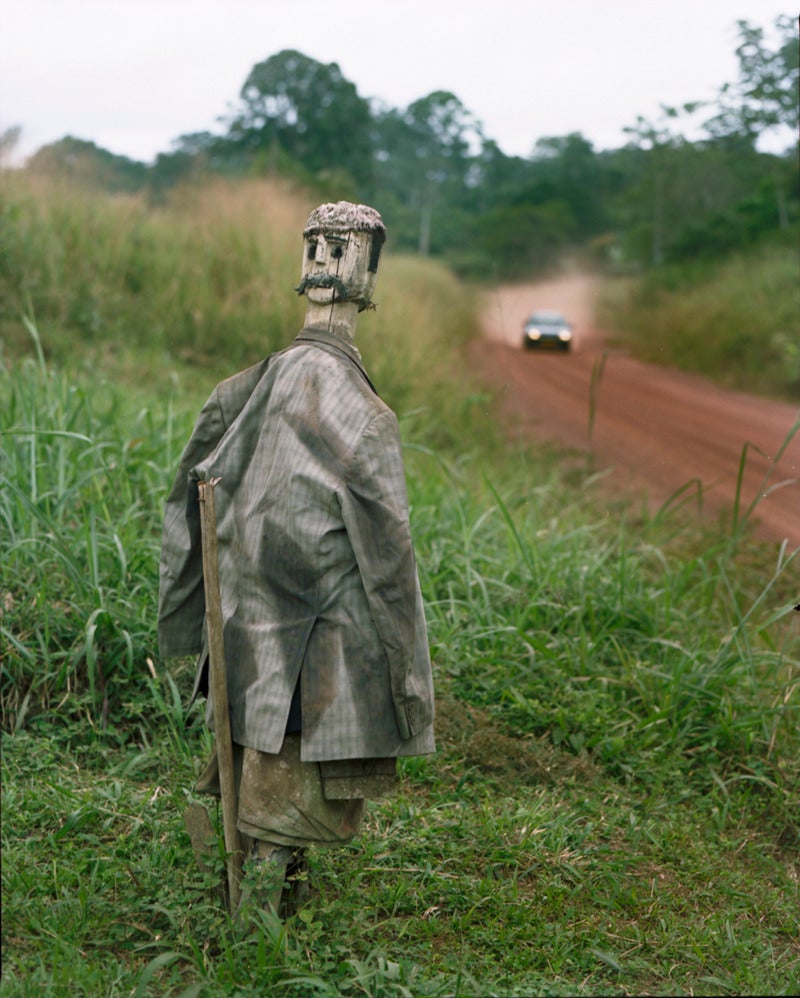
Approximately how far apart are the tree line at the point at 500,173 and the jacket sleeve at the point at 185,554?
416cm

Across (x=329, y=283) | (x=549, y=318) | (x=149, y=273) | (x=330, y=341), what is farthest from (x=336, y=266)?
(x=549, y=318)

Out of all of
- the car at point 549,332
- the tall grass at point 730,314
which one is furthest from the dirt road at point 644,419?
the car at point 549,332

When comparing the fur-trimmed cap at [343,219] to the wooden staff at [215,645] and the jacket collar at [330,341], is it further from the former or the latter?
the wooden staff at [215,645]

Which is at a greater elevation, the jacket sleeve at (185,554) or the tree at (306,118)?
the tree at (306,118)

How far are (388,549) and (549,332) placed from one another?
777 cm

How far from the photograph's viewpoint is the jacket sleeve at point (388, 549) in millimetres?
2371

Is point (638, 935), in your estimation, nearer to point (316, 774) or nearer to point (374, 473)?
point (316, 774)

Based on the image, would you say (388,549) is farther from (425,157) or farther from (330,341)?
(425,157)

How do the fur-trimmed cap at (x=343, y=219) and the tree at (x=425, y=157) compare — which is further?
the tree at (x=425, y=157)

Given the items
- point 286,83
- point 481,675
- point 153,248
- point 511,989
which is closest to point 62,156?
point 153,248

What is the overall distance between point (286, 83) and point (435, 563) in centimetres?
616

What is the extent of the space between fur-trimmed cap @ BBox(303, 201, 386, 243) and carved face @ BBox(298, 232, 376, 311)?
0.01 m

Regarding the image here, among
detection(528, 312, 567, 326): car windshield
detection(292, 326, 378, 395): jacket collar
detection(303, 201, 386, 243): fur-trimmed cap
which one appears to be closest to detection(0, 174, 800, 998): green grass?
detection(292, 326, 378, 395): jacket collar

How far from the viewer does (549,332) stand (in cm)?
986
